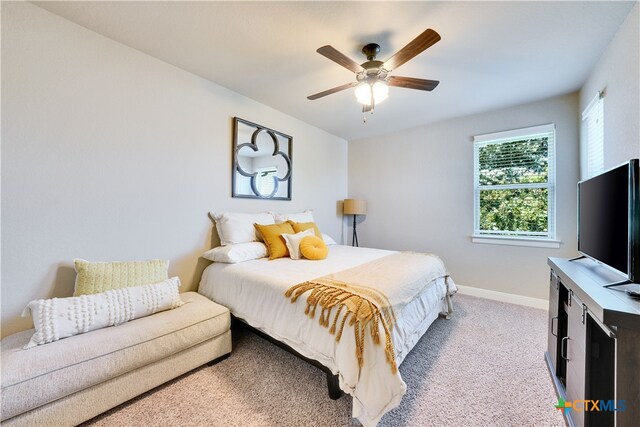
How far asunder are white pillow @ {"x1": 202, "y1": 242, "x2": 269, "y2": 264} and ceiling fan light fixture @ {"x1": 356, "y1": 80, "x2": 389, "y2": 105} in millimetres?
1776

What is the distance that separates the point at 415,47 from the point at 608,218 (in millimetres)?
1505

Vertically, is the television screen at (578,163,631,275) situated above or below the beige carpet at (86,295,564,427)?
above

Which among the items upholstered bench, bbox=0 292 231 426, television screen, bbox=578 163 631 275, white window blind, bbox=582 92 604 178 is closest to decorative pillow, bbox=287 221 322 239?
upholstered bench, bbox=0 292 231 426

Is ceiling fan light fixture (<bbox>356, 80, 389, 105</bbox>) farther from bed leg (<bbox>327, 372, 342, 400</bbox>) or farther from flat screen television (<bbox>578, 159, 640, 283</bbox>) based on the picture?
bed leg (<bbox>327, 372, 342, 400</bbox>)

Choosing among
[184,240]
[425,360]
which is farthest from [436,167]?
[184,240]

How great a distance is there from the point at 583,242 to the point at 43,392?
330 cm

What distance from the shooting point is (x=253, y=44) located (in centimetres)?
201

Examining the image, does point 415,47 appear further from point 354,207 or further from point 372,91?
point 354,207

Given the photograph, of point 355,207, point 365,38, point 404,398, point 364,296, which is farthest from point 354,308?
point 355,207

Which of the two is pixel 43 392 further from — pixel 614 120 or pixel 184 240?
pixel 614 120

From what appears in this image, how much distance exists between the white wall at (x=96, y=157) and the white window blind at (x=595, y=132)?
353 centimetres

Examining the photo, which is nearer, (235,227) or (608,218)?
(608,218)

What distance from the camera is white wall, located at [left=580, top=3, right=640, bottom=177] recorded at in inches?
61.7

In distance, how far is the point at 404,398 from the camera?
5.04 ft
